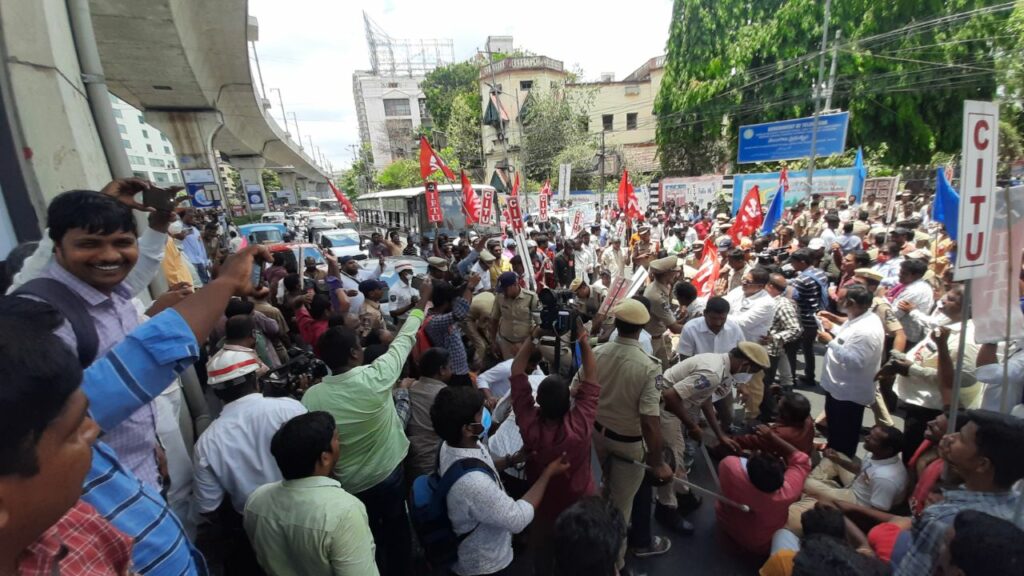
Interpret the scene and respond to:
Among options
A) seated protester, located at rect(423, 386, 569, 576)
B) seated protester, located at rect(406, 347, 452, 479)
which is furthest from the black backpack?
seated protester, located at rect(406, 347, 452, 479)

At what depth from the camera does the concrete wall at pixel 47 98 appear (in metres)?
3.33

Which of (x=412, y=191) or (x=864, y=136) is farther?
(x=864, y=136)

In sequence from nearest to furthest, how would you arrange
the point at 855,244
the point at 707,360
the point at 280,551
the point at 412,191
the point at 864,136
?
1. the point at 280,551
2. the point at 707,360
3. the point at 855,244
4. the point at 412,191
5. the point at 864,136

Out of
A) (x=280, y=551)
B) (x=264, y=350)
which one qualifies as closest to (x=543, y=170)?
(x=264, y=350)

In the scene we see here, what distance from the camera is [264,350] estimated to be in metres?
3.93

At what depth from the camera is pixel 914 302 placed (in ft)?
14.6

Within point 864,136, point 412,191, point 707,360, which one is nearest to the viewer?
point 707,360

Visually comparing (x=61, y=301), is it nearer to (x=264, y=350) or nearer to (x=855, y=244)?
(x=264, y=350)

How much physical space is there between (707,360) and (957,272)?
4.91ft

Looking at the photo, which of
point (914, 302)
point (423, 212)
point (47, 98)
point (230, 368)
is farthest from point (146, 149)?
point (914, 302)

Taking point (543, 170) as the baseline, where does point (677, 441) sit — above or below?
below

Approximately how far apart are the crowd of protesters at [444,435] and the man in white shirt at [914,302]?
0.02 metres

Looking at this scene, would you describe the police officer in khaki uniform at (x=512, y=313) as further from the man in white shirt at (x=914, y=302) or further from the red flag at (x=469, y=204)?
the red flag at (x=469, y=204)

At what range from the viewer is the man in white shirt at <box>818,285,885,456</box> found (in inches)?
141
